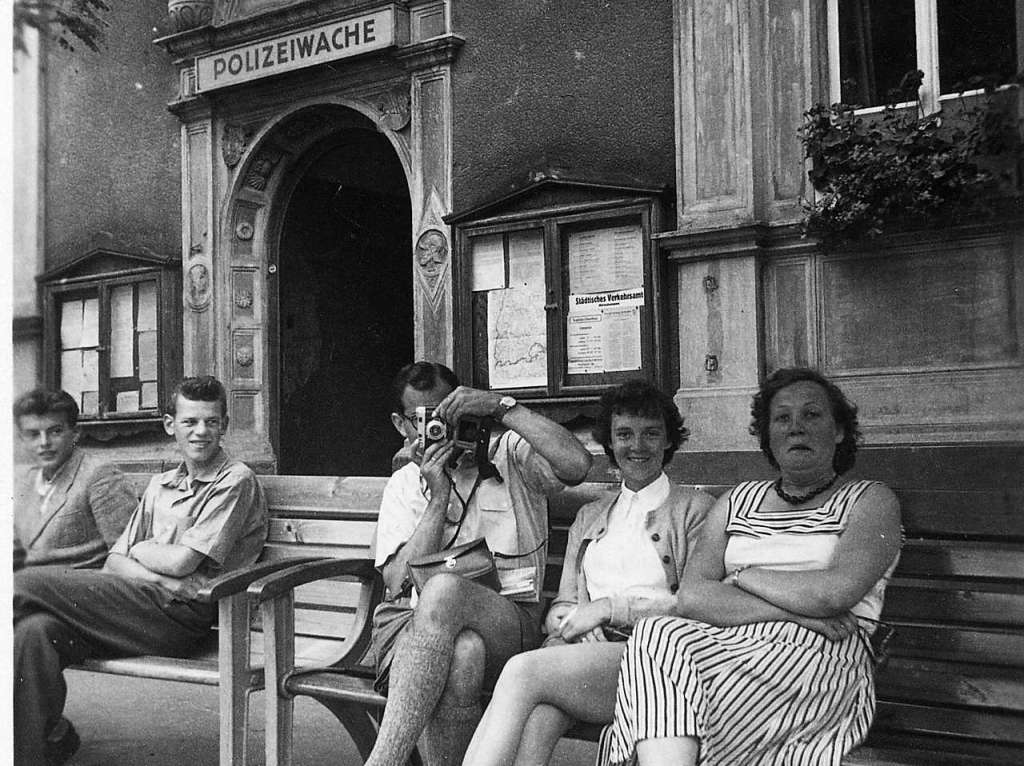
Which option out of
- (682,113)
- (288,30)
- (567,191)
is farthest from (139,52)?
(682,113)

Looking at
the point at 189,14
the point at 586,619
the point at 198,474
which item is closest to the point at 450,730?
the point at 586,619

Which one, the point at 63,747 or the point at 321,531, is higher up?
the point at 321,531

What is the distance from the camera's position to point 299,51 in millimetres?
4793

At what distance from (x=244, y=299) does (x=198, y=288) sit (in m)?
0.21

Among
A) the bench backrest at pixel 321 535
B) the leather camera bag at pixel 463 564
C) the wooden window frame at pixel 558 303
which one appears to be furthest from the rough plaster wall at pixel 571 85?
the leather camera bag at pixel 463 564

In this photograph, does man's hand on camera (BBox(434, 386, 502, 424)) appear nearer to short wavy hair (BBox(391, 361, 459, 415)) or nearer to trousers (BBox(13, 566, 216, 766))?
short wavy hair (BBox(391, 361, 459, 415))

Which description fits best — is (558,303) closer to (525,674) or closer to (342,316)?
(342,316)

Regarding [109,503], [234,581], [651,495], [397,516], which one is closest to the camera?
[651,495]

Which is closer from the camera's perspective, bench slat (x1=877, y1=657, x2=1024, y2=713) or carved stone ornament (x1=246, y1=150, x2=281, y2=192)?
bench slat (x1=877, y1=657, x2=1024, y2=713)

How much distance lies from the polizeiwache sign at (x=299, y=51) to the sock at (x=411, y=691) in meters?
2.98

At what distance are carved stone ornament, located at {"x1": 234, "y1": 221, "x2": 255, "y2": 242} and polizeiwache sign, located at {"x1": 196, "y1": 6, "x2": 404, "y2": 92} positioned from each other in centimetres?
66

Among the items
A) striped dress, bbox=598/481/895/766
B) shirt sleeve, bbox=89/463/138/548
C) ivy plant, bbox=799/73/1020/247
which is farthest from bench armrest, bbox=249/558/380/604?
ivy plant, bbox=799/73/1020/247

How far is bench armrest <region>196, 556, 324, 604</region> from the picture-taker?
2.82 m

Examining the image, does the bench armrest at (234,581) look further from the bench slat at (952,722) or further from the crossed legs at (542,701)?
the bench slat at (952,722)
